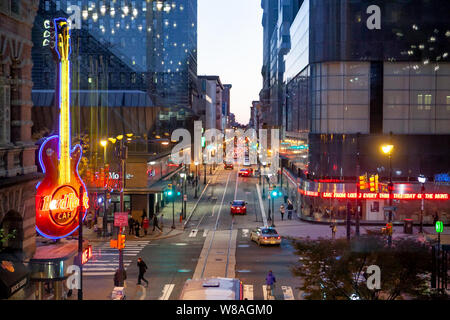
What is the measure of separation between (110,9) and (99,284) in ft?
276

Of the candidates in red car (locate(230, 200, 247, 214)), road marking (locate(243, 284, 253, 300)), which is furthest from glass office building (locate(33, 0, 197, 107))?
road marking (locate(243, 284, 253, 300))

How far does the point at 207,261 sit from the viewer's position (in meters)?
32.8

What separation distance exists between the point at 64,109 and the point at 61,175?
274cm

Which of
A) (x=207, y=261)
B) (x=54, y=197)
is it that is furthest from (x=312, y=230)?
(x=54, y=197)

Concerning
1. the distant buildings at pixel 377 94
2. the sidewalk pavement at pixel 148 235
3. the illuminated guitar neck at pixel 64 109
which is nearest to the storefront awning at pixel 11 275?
the illuminated guitar neck at pixel 64 109

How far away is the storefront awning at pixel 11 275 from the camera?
15555 millimetres

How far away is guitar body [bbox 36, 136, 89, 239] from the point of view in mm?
20719

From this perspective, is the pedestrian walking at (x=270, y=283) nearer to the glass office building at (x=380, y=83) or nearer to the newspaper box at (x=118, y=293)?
the newspaper box at (x=118, y=293)

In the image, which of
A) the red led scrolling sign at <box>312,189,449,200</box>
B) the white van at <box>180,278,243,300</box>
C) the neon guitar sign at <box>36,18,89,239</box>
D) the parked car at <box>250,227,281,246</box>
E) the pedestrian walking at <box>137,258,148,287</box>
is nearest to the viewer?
the white van at <box>180,278,243,300</box>

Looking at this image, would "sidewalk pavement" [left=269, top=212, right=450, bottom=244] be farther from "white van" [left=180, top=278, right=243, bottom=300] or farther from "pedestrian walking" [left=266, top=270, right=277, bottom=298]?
"white van" [left=180, top=278, right=243, bottom=300]

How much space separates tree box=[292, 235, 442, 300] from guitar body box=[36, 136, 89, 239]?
9648 millimetres

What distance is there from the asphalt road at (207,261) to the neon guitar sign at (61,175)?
477 cm

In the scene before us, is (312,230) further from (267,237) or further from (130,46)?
(130,46)

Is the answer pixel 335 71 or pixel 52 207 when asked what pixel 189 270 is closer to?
pixel 52 207
